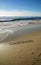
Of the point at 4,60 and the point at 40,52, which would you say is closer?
the point at 4,60

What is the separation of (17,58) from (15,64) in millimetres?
516

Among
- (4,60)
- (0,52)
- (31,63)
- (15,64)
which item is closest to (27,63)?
(31,63)

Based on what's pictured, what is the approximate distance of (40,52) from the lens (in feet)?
18.1

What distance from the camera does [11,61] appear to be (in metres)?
4.70

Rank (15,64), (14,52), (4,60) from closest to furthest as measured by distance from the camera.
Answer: (15,64), (4,60), (14,52)

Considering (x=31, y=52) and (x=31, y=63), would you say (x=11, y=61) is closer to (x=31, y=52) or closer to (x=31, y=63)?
(x=31, y=63)

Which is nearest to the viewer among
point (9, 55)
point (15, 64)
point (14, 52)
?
point (15, 64)

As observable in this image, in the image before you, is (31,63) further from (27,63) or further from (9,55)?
(9,55)

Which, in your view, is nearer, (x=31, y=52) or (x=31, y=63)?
(x=31, y=63)

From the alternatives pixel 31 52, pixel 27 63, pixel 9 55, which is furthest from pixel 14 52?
pixel 27 63

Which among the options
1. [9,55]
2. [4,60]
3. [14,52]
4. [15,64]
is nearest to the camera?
[15,64]

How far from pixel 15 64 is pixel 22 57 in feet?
2.20

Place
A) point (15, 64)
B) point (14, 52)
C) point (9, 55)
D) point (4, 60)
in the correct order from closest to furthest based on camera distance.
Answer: point (15, 64)
point (4, 60)
point (9, 55)
point (14, 52)

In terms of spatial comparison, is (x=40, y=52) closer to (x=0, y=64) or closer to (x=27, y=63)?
(x=27, y=63)
